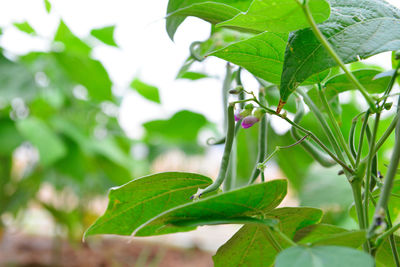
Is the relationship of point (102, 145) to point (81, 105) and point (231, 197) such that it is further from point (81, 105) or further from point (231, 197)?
point (231, 197)

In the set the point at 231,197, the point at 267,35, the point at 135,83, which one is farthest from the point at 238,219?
the point at 135,83

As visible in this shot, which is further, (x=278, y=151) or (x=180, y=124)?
(x=180, y=124)

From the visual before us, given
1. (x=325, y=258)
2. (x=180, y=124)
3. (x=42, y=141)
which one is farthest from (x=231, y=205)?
(x=42, y=141)

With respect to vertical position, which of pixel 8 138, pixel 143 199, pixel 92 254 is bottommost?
pixel 92 254

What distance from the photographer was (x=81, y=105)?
1231 mm

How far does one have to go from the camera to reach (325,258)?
6.7 inches

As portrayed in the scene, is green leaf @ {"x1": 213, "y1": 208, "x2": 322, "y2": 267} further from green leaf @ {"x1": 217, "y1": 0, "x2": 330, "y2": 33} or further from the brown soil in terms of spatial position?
the brown soil

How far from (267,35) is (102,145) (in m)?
0.82

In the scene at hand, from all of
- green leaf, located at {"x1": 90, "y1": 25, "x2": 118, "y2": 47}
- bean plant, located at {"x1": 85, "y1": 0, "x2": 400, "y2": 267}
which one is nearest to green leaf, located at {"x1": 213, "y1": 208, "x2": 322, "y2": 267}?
bean plant, located at {"x1": 85, "y1": 0, "x2": 400, "y2": 267}

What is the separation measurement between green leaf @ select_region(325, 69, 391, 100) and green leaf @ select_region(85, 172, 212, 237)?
0.13 m

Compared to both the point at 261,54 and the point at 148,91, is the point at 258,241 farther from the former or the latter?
the point at 148,91

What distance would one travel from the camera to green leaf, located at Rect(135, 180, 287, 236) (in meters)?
0.20

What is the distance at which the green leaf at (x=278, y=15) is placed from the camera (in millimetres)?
201

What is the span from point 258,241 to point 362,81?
0.17 m
